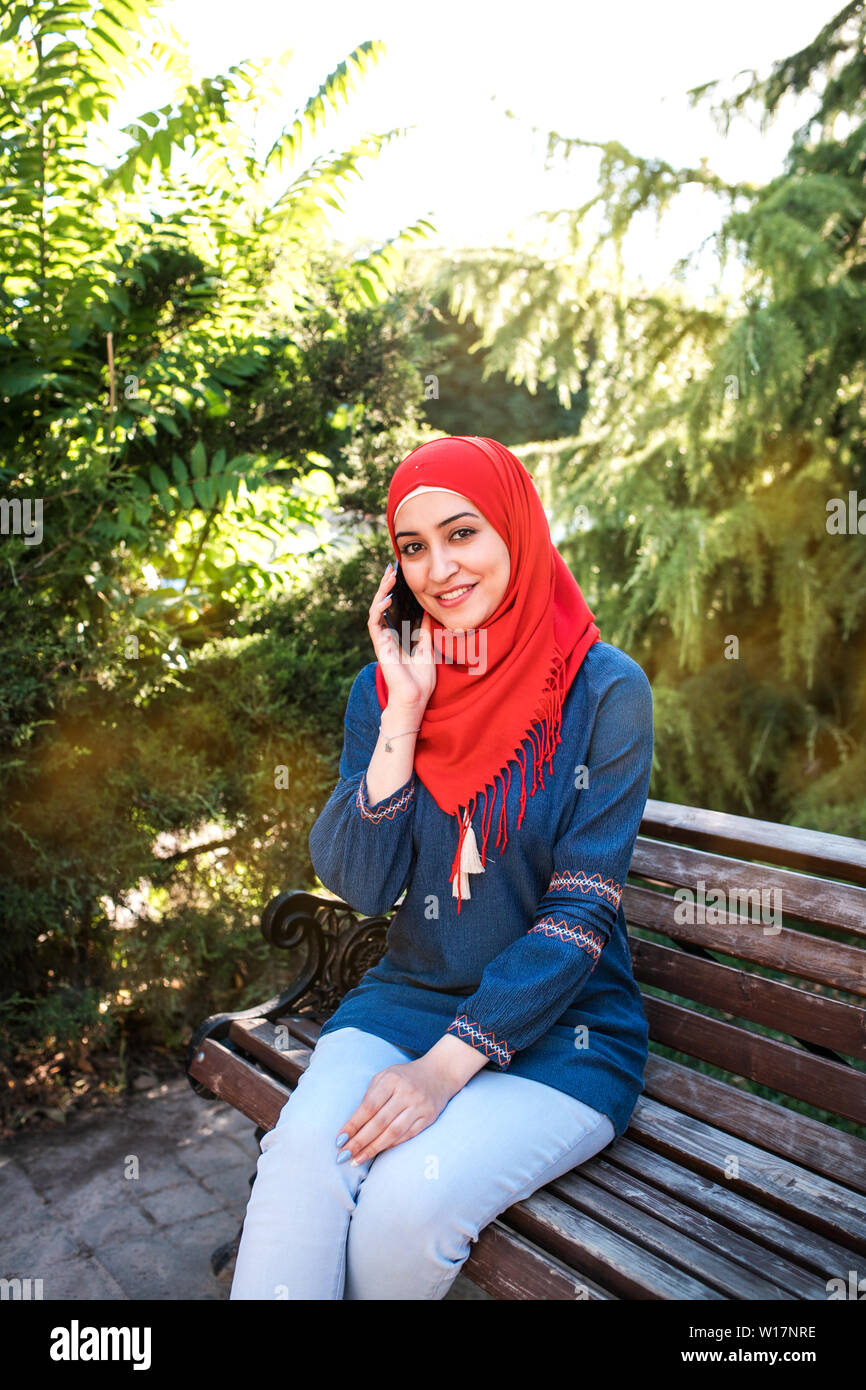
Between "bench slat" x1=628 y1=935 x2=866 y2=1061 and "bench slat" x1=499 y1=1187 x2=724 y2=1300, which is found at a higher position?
"bench slat" x1=628 y1=935 x2=866 y2=1061

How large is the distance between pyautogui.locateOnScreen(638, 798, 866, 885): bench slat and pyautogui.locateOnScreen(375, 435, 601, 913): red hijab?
0.57 m

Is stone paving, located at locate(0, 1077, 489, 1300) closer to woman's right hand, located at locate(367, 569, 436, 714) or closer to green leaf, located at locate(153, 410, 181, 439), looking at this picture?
woman's right hand, located at locate(367, 569, 436, 714)

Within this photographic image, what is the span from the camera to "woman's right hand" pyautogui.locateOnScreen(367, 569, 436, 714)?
2209 mm

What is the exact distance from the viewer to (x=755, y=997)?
2.26m

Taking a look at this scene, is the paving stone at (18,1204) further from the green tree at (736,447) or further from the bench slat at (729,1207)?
the green tree at (736,447)

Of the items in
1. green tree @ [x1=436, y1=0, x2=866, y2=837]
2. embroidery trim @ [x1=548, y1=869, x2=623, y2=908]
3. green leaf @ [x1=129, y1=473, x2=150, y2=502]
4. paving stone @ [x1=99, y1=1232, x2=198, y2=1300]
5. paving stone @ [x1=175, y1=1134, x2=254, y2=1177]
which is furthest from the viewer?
green tree @ [x1=436, y1=0, x2=866, y2=837]

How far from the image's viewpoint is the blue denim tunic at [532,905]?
6.38 feet

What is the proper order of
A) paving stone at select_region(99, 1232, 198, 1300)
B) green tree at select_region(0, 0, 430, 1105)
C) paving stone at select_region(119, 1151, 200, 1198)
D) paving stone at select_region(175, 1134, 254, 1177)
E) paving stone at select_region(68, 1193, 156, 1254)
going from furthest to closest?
green tree at select_region(0, 0, 430, 1105), paving stone at select_region(175, 1134, 254, 1177), paving stone at select_region(119, 1151, 200, 1198), paving stone at select_region(68, 1193, 156, 1254), paving stone at select_region(99, 1232, 198, 1300)

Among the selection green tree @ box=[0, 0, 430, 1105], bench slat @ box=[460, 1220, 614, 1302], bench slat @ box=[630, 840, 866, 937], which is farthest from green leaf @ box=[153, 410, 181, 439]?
bench slat @ box=[460, 1220, 614, 1302]

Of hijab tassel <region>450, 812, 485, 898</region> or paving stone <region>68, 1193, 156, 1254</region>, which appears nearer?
hijab tassel <region>450, 812, 485, 898</region>

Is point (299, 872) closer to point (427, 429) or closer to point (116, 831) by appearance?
point (116, 831)

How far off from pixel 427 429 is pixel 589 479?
851 millimetres

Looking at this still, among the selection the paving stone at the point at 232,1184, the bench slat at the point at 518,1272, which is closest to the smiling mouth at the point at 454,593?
the bench slat at the point at 518,1272

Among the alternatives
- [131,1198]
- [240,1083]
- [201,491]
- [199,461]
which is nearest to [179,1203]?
[131,1198]
